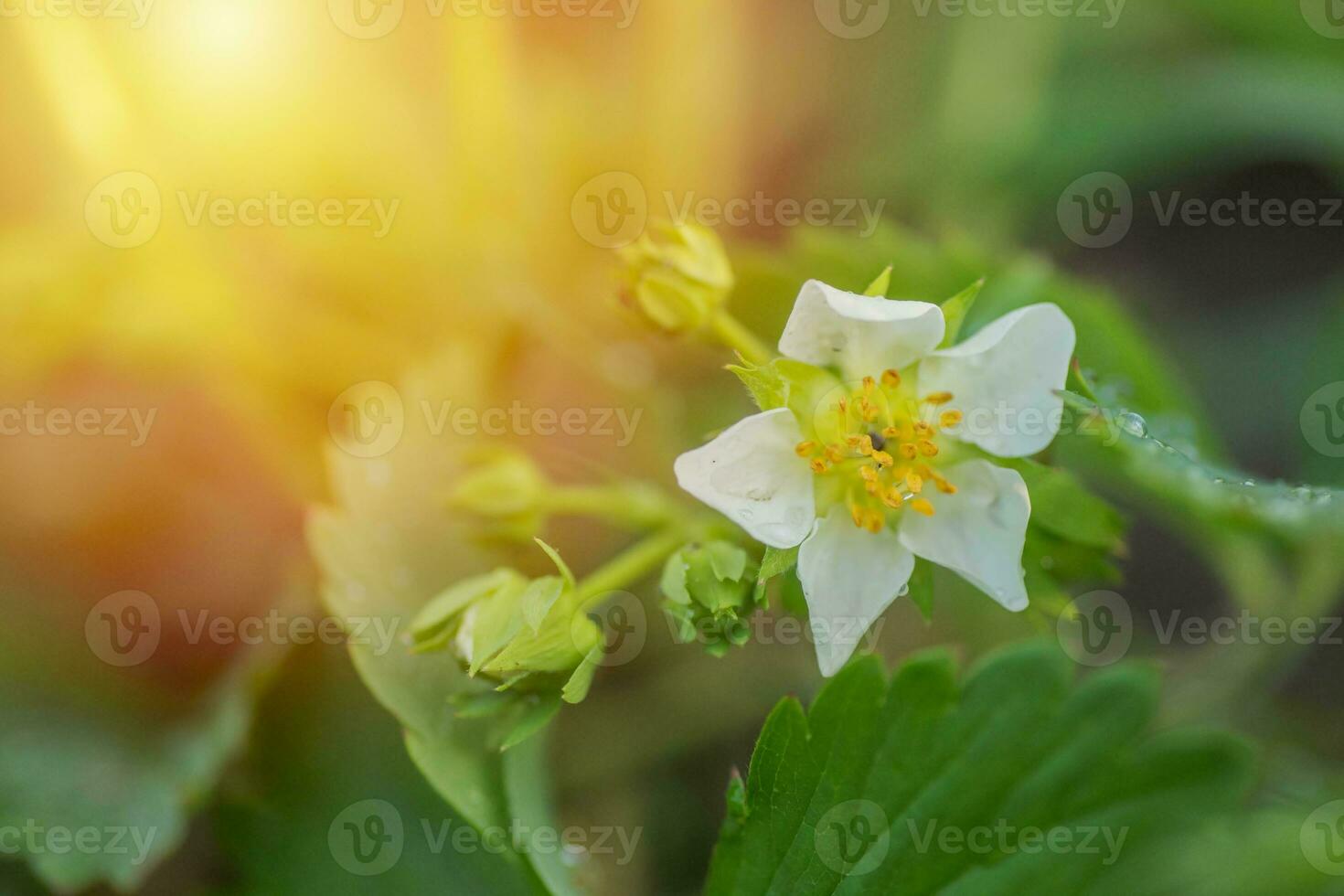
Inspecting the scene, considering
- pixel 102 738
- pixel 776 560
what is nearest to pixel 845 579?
pixel 776 560

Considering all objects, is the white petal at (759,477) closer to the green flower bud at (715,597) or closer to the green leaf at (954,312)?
the green flower bud at (715,597)

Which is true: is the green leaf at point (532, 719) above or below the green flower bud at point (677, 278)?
below

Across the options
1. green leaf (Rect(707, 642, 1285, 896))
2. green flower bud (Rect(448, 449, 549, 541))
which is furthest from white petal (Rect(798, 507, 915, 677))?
green flower bud (Rect(448, 449, 549, 541))

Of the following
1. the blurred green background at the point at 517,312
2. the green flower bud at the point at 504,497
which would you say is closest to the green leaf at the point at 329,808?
the blurred green background at the point at 517,312

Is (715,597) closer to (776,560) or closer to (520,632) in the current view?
(776,560)

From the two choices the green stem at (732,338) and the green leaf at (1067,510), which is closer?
the green leaf at (1067,510)

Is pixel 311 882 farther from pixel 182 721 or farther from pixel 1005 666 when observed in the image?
pixel 1005 666

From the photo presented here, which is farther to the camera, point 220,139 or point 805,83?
point 805,83

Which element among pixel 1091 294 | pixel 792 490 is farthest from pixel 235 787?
pixel 1091 294
